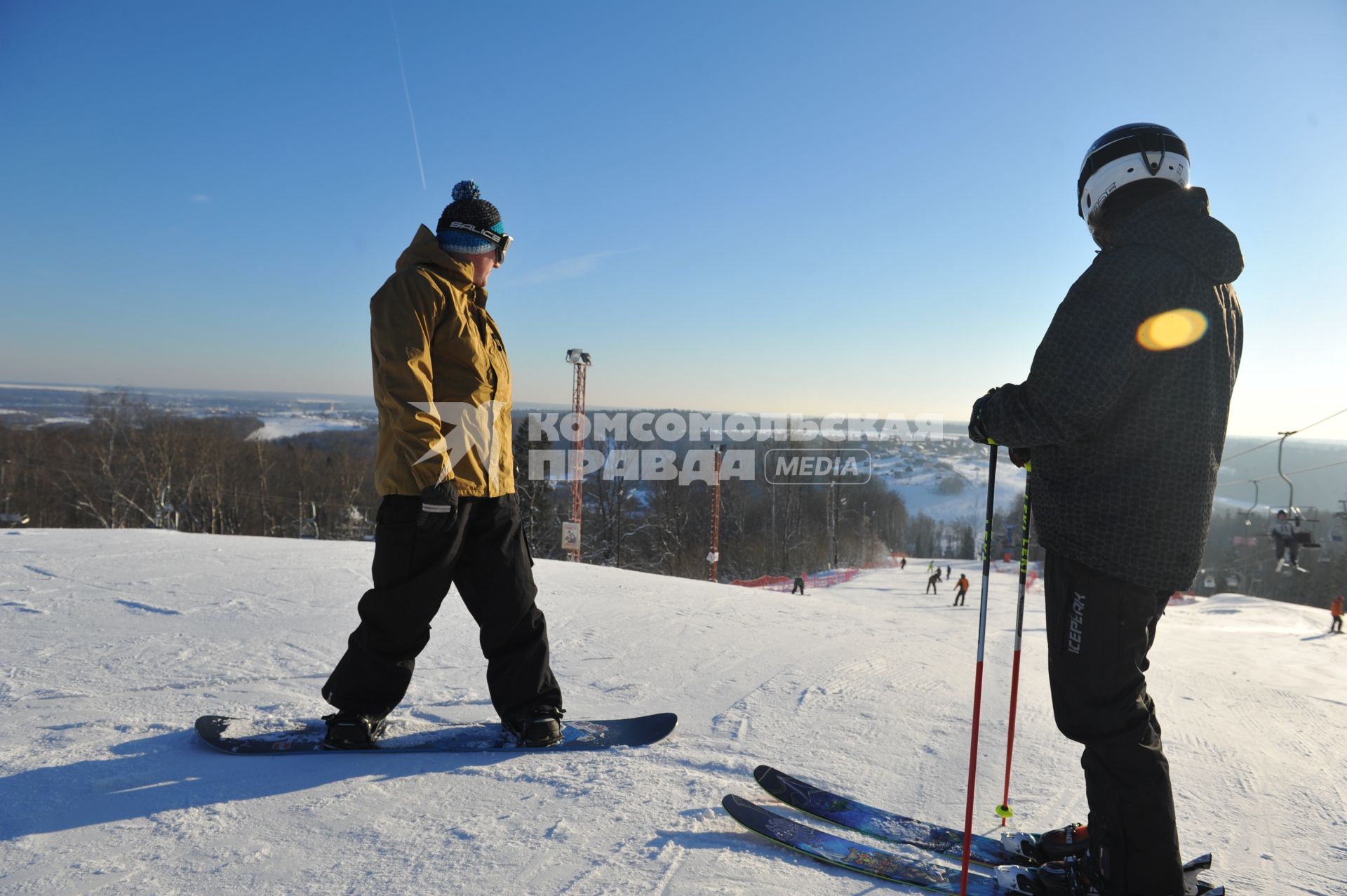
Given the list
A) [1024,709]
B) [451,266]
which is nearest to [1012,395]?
[451,266]

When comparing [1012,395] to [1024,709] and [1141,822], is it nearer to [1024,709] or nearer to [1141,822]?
[1141,822]

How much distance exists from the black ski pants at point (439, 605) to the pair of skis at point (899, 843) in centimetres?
83

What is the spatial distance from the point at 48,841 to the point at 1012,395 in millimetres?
2385

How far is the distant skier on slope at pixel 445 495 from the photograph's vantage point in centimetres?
199

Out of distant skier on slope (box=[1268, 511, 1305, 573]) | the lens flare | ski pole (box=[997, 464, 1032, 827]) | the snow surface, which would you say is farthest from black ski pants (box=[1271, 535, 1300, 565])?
the snow surface

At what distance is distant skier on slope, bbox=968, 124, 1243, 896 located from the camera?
1435mm

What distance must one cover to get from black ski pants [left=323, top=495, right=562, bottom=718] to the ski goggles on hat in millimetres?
843

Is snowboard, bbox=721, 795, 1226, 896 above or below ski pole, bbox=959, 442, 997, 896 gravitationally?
below

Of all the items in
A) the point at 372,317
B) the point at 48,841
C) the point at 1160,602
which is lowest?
the point at 48,841

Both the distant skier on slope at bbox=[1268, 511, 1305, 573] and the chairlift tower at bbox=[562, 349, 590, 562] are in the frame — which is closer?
the distant skier on slope at bbox=[1268, 511, 1305, 573]

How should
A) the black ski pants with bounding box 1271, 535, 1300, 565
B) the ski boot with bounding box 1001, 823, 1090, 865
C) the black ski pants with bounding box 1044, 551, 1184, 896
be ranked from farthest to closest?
the black ski pants with bounding box 1271, 535, 1300, 565 → the ski boot with bounding box 1001, 823, 1090, 865 → the black ski pants with bounding box 1044, 551, 1184, 896

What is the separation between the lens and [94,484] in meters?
28.9

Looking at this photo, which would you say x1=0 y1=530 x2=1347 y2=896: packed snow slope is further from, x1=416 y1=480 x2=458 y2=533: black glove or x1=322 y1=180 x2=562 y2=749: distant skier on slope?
x1=416 y1=480 x2=458 y2=533: black glove

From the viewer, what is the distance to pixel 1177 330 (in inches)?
57.4
